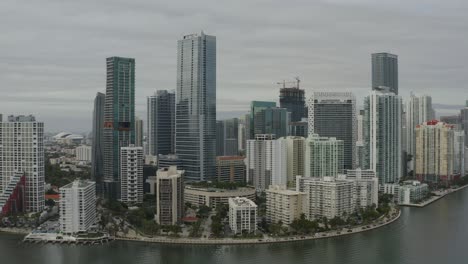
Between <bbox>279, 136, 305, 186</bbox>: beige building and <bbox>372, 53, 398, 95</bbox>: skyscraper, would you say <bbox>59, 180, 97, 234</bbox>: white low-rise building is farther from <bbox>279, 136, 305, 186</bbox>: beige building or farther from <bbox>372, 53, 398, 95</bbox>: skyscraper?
<bbox>372, 53, 398, 95</bbox>: skyscraper

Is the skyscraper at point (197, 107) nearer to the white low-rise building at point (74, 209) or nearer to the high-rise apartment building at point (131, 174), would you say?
the high-rise apartment building at point (131, 174)

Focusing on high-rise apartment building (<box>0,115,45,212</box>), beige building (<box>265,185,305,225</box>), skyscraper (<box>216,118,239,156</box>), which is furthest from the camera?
skyscraper (<box>216,118,239,156</box>)

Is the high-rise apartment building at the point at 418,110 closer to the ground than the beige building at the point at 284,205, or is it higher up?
higher up

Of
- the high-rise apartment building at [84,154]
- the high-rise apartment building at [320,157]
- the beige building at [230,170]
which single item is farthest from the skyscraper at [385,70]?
the high-rise apartment building at [84,154]

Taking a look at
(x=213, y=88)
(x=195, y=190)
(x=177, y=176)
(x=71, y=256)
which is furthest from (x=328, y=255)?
(x=213, y=88)

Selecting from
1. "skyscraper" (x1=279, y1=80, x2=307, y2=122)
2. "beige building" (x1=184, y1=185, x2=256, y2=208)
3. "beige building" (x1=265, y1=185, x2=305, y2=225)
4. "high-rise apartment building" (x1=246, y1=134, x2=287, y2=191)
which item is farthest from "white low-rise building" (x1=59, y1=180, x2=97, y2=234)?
"skyscraper" (x1=279, y1=80, x2=307, y2=122)
